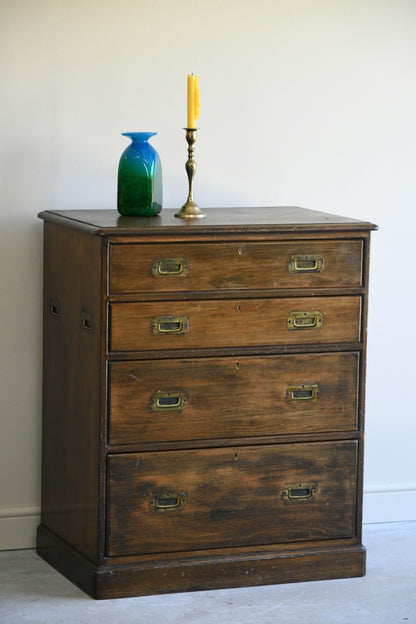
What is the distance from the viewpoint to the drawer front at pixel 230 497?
2.92 meters

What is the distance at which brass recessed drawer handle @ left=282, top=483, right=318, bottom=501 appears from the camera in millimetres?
3062

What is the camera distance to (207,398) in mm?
2955

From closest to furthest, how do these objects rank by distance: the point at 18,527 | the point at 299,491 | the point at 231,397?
the point at 231,397, the point at 299,491, the point at 18,527

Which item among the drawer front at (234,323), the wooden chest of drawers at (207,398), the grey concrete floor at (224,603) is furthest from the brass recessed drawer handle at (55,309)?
the grey concrete floor at (224,603)

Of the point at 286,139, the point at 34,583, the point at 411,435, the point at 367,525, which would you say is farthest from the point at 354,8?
the point at 34,583

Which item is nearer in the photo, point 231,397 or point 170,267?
point 170,267

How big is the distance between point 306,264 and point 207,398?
0.45 m

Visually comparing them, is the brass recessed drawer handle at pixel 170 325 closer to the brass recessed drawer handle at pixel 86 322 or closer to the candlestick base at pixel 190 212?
the brass recessed drawer handle at pixel 86 322

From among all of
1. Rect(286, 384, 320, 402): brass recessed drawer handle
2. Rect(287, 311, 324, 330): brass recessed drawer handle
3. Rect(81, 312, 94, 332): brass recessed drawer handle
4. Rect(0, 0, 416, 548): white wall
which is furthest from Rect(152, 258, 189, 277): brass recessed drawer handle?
Rect(0, 0, 416, 548): white wall

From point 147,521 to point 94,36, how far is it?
4.64 ft

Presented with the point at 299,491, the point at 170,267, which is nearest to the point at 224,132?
the point at 170,267

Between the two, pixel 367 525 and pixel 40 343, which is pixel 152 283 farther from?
pixel 367 525

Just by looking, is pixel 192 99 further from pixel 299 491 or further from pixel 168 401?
pixel 299 491

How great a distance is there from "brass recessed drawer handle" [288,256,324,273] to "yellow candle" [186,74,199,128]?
47 cm
